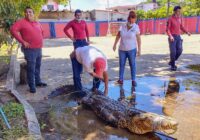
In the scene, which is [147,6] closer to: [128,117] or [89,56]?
[89,56]

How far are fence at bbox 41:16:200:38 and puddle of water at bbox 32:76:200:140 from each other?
27.7 m

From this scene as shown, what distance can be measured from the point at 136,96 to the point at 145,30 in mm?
31010

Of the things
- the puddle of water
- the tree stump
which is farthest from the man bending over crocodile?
the tree stump

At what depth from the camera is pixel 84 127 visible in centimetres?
524

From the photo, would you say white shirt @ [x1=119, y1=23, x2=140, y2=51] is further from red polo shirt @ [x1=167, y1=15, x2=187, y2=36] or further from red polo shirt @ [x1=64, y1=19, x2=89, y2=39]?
red polo shirt @ [x1=167, y1=15, x2=187, y2=36]

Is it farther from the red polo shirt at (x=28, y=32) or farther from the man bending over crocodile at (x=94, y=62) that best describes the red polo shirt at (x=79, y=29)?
the man bending over crocodile at (x=94, y=62)

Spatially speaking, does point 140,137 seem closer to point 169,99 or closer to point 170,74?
point 169,99

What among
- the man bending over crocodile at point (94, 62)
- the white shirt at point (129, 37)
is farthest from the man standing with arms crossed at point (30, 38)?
the white shirt at point (129, 37)

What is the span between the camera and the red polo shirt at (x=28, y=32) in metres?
6.83

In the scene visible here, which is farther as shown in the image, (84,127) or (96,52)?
(96,52)

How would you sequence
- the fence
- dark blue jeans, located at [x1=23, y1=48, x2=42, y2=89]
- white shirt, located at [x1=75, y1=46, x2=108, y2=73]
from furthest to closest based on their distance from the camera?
1. the fence
2. dark blue jeans, located at [x1=23, y1=48, x2=42, y2=89]
3. white shirt, located at [x1=75, y1=46, x2=108, y2=73]

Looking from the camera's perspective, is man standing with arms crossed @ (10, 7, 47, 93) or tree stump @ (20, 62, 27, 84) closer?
man standing with arms crossed @ (10, 7, 47, 93)

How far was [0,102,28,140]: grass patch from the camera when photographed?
417cm

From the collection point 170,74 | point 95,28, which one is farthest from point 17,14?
point 95,28
